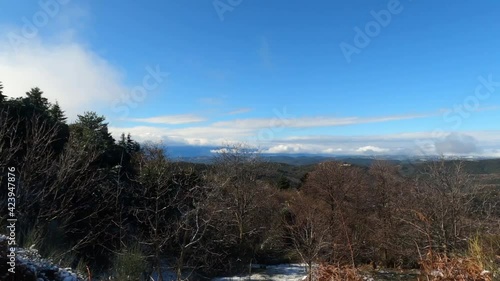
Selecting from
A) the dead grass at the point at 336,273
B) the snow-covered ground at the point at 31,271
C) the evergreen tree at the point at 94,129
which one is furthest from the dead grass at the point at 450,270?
the evergreen tree at the point at 94,129

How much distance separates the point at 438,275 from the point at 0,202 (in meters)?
9.27

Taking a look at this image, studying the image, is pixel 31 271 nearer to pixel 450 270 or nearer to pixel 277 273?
pixel 450 270

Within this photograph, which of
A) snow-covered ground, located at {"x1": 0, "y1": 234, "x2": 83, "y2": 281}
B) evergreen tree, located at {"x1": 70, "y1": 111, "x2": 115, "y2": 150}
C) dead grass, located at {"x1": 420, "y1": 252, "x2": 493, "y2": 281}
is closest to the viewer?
dead grass, located at {"x1": 420, "y1": 252, "x2": 493, "y2": 281}

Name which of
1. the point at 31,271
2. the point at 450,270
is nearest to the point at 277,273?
the point at 31,271

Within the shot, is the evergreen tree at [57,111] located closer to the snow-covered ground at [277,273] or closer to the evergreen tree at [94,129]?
the evergreen tree at [94,129]

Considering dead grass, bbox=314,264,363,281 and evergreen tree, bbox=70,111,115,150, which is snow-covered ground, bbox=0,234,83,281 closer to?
dead grass, bbox=314,264,363,281

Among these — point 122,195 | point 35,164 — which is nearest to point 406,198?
point 122,195

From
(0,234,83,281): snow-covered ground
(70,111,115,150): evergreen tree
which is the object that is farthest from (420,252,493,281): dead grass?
(70,111,115,150): evergreen tree

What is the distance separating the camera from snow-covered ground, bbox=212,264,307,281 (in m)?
21.6

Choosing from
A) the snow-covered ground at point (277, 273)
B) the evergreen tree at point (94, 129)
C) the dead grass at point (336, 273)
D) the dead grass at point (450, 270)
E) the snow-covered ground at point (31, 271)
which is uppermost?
the evergreen tree at point (94, 129)

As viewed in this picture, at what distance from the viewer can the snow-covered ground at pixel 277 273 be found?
2157 centimetres

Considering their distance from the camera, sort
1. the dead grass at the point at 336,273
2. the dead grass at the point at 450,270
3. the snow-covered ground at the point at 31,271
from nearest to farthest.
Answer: the dead grass at the point at 450,270 < the dead grass at the point at 336,273 < the snow-covered ground at the point at 31,271

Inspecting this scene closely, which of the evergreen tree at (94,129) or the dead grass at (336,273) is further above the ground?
the evergreen tree at (94,129)

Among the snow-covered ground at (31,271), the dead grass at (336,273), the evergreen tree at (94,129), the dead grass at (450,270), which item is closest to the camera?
the dead grass at (450,270)
